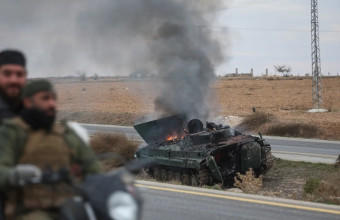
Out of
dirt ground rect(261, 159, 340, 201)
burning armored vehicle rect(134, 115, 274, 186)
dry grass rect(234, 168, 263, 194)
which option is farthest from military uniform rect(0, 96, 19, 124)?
dirt ground rect(261, 159, 340, 201)

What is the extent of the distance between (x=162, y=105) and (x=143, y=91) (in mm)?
2374

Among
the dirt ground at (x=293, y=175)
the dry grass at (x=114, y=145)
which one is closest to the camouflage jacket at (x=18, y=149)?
the dirt ground at (x=293, y=175)

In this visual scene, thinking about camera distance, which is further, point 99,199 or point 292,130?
point 292,130

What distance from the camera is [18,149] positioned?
12.1 ft

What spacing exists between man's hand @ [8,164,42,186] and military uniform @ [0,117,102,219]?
3.3 inches

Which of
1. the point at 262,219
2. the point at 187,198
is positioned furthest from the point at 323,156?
the point at 262,219

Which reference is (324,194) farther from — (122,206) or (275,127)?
(275,127)

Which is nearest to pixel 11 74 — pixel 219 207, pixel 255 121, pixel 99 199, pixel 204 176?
pixel 99 199

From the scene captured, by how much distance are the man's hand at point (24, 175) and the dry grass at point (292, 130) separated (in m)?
26.1

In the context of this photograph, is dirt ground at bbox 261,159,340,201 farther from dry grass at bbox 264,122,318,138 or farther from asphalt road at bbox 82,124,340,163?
dry grass at bbox 264,122,318,138

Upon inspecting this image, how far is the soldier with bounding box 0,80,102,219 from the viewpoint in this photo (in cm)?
357

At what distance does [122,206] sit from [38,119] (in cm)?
78

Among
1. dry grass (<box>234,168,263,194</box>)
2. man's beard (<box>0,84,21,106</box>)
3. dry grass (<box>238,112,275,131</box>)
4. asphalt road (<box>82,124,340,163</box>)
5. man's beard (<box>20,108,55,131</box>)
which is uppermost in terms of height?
man's beard (<box>0,84,21,106</box>)

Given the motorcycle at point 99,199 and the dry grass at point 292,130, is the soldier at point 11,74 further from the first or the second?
the dry grass at point 292,130
